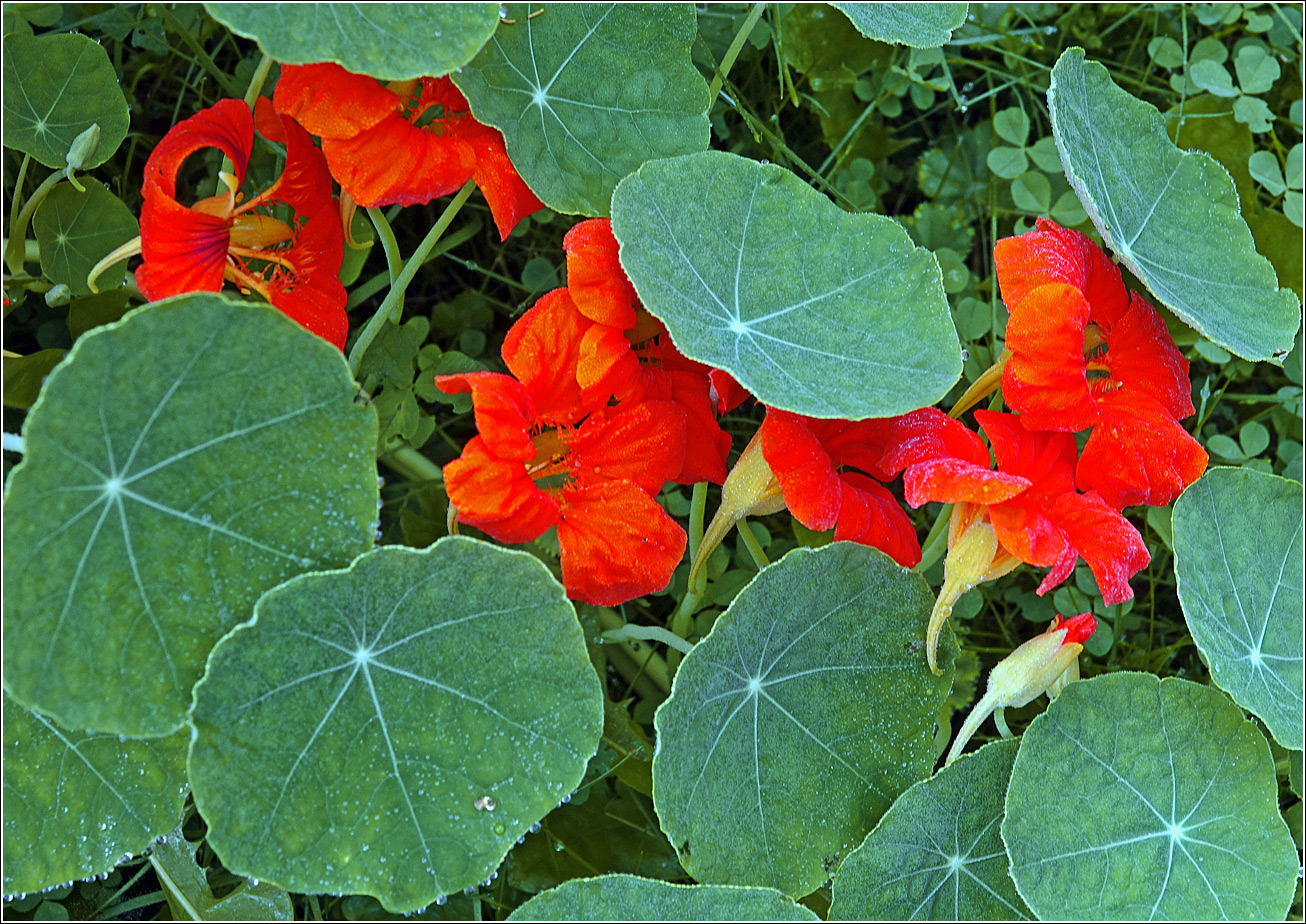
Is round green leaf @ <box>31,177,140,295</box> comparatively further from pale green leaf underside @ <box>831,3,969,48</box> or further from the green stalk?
pale green leaf underside @ <box>831,3,969,48</box>

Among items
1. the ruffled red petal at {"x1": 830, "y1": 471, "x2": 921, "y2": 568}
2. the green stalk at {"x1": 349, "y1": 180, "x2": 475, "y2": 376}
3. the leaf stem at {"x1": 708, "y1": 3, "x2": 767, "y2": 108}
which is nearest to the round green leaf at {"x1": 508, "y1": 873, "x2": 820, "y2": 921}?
the ruffled red petal at {"x1": 830, "y1": 471, "x2": 921, "y2": 568}

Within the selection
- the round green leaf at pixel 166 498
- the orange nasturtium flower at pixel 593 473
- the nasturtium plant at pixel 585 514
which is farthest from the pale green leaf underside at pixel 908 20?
the round green leaf at pixel 166 498

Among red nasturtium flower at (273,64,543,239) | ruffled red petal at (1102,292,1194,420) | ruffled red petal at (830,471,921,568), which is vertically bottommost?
ruffled red petal at (830,471,921,568)

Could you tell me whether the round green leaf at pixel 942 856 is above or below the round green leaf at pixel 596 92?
below

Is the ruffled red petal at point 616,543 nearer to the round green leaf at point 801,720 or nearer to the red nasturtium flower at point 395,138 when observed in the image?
the round green leaf at point 801,720

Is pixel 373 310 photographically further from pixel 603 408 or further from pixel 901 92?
pixel 901 92

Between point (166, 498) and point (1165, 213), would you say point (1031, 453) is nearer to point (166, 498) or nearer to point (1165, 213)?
point (1165, 213)
